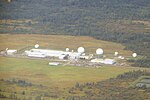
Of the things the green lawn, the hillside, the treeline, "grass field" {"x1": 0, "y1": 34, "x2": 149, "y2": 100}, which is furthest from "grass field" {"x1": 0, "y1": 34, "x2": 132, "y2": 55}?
the treeline

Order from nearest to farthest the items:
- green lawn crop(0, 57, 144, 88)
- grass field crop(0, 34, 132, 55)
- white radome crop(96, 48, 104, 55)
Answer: green lawn crop(0, 57, 144, 88) < white radome crop(96, 48, 104, 55) < grass field crop(0, 34, 132, 55)

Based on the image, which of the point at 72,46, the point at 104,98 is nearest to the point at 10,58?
the point at 72,46

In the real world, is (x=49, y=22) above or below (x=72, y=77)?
above

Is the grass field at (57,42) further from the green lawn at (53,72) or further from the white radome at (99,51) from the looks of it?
the green lawn at (53,72)

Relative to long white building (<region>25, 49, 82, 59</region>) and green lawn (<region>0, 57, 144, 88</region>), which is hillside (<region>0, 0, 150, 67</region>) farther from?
green lawn (<region>0, 57, 144, 88</region>)

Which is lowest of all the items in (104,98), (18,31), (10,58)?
(104,98)

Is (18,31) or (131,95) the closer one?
(131,95)

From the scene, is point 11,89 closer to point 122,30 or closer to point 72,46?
point 72,46
